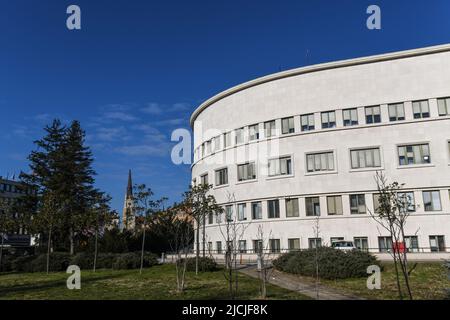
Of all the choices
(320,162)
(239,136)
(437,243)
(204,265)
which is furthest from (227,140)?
(437,243)

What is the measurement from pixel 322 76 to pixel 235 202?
1639 centimetres

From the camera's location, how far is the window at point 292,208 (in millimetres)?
39406

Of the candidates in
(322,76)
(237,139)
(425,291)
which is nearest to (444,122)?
(322,76)

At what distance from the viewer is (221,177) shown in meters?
47.2

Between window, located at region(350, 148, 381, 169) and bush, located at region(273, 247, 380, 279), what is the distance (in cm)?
1559

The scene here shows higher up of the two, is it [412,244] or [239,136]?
[239,136]

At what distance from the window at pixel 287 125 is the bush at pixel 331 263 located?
62.0ft

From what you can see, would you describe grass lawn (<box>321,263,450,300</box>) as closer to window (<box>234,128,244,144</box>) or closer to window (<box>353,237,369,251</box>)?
window (<box>353,237,369,251</box>)

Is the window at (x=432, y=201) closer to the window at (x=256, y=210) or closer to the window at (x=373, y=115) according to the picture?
the window at (x=373, y=115)

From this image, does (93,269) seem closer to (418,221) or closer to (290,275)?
(290,275)

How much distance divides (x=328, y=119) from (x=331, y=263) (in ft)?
69.6

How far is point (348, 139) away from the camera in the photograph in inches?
1501

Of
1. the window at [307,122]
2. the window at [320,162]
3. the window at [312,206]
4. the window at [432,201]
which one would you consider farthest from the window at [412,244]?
the window at [307,122]

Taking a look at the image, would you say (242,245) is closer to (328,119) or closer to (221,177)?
(221,177)
